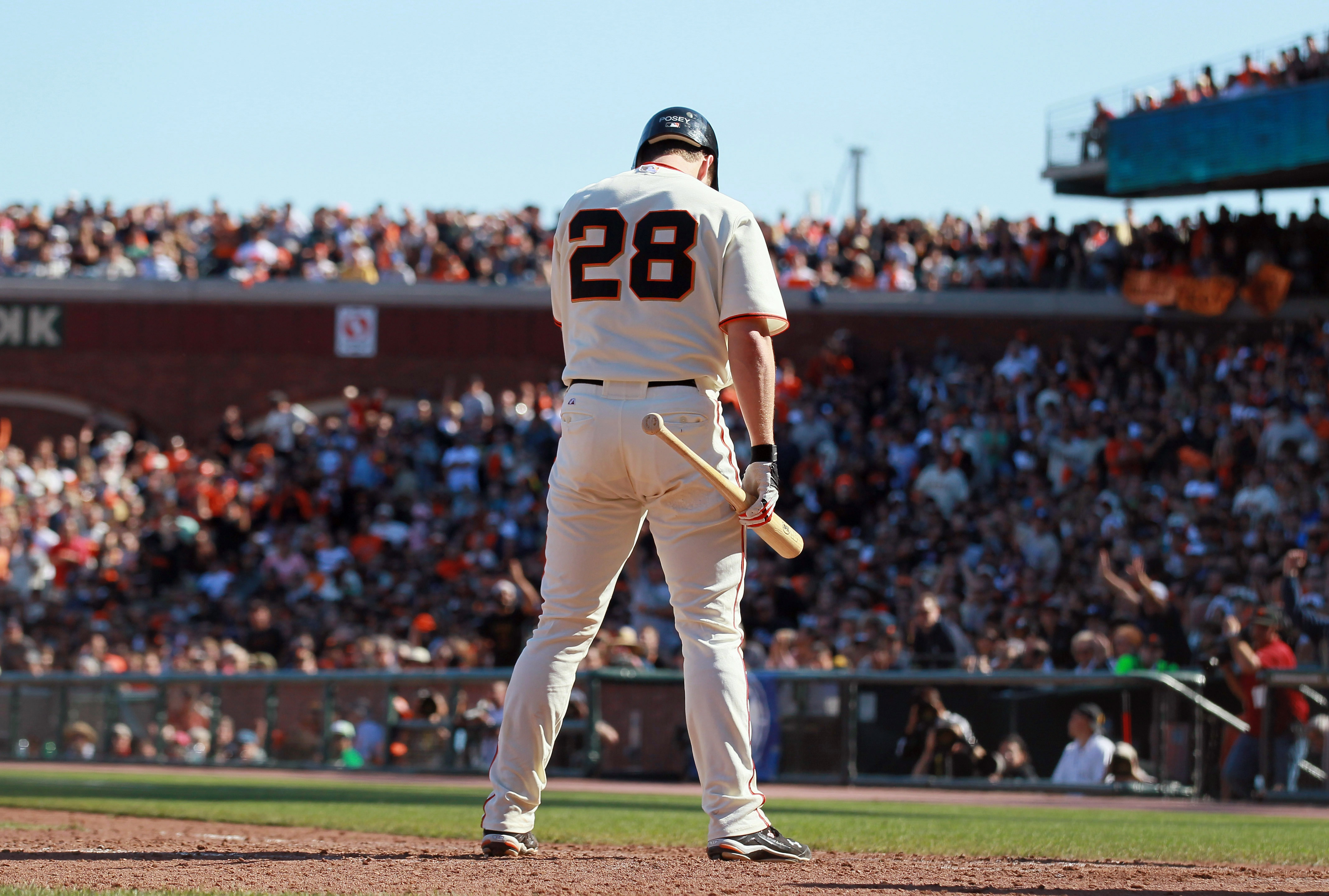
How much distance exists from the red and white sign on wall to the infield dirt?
24016mm

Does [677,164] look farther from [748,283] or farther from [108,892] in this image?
[108,892]

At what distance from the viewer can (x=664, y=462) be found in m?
4.93

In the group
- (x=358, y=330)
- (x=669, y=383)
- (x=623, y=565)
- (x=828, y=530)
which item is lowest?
(x=828, y=530)

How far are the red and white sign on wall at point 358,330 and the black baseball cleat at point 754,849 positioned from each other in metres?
25.4

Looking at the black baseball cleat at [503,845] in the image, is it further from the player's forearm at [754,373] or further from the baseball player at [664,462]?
the player's forearm at [754,373]

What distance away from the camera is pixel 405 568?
70.4 feet

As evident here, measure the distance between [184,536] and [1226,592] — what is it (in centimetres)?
1458

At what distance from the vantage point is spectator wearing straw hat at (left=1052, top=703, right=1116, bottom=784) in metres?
10.8

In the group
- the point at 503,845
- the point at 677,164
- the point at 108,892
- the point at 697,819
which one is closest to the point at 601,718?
the point at 697,819

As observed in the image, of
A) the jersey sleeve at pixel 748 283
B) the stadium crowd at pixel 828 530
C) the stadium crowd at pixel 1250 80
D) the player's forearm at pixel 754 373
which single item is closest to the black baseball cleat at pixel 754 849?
the player's forearm at pixel 754 373

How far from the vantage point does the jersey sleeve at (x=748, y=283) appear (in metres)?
4.93

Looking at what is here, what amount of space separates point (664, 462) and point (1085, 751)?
6.86 meters

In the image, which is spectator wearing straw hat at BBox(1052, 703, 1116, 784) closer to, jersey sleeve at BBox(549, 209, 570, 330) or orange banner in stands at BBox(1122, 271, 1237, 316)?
jersey sleeve at BBox(549, 209, 570, 330)

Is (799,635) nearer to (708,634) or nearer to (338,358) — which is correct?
(708,634)
